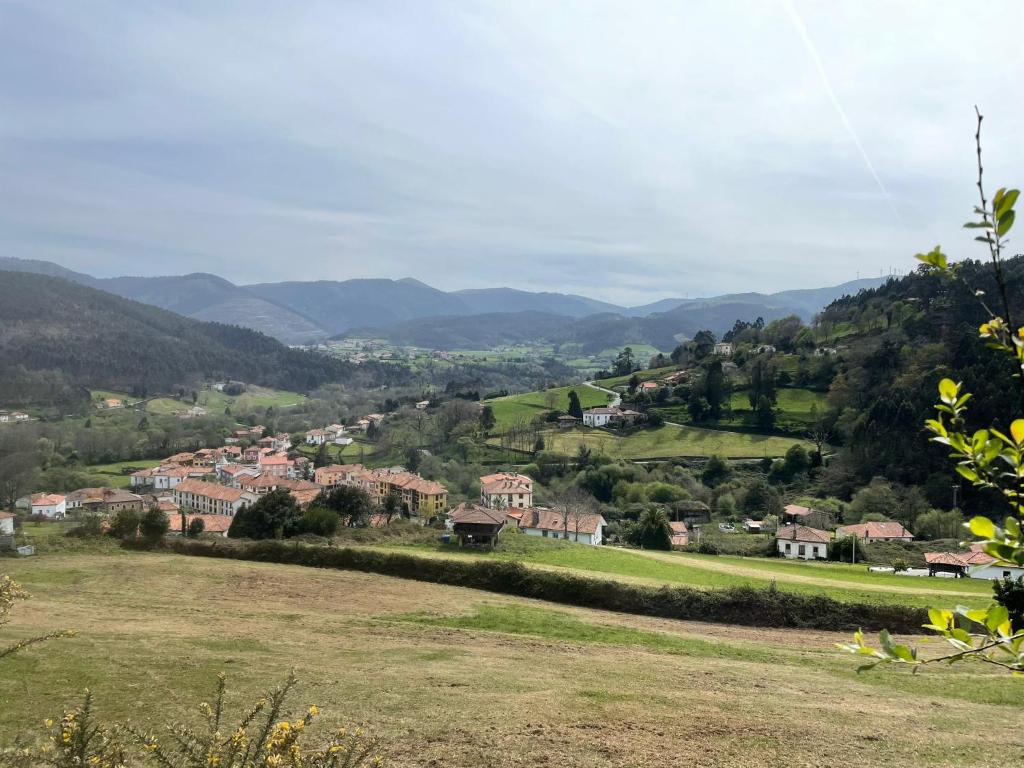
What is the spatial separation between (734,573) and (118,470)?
73.9 metres

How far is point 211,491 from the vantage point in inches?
2542

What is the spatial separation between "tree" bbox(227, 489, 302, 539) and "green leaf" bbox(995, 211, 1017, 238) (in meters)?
34.6

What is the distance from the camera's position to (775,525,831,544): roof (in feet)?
134

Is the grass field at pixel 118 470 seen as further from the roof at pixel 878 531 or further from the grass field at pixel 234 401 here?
the roof at pixel 878 531

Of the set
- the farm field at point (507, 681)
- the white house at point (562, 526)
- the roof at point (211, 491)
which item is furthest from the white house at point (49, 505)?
the farm field at point (507, 681)

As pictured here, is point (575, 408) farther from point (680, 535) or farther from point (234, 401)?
point (234, 401)

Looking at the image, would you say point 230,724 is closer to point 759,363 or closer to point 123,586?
point 123,586

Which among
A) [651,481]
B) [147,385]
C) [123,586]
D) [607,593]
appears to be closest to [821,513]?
[651,481]

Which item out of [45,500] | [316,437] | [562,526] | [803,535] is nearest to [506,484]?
[562,526]

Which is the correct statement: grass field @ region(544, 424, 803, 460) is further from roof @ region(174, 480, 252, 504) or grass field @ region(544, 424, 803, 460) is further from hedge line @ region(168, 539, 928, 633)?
hedge line @ region(168, 539, 928, 633)

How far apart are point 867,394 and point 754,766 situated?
68038mm

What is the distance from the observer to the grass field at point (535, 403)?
290ft

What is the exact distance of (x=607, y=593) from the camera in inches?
906

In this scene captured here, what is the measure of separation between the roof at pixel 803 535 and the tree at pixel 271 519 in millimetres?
29957
